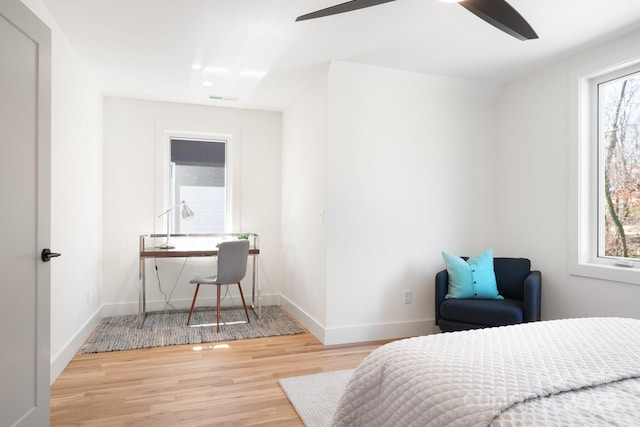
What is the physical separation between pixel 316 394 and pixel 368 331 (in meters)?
1.13

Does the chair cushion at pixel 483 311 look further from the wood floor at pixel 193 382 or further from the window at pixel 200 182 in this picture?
the window at pixel 200 182

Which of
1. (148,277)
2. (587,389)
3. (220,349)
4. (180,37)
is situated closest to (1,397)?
(220,349)

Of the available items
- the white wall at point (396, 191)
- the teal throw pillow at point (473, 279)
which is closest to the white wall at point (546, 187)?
the white wall at point (396, 191)

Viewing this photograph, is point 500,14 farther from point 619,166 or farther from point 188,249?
point 188,249

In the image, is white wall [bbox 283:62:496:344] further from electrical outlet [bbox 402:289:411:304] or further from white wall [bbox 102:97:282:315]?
white wall [bbox 102:97:282:315]

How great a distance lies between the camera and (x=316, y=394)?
2457 mm

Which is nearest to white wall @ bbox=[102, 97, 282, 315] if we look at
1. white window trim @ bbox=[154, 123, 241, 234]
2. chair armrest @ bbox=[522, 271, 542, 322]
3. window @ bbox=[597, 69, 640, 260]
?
white window trim @ bbox=[154, 123, 241, 234]

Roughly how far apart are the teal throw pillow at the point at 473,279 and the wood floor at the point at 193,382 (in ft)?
2.83

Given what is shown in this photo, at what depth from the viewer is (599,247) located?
3.06 metres

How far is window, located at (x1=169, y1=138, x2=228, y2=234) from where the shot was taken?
4664 mm

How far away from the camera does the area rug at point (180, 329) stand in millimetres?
3436

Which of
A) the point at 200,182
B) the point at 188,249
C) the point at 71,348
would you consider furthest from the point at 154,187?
the point at 71,348

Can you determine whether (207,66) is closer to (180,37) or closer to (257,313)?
(180,37)

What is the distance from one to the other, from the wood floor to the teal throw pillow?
2.83ft
